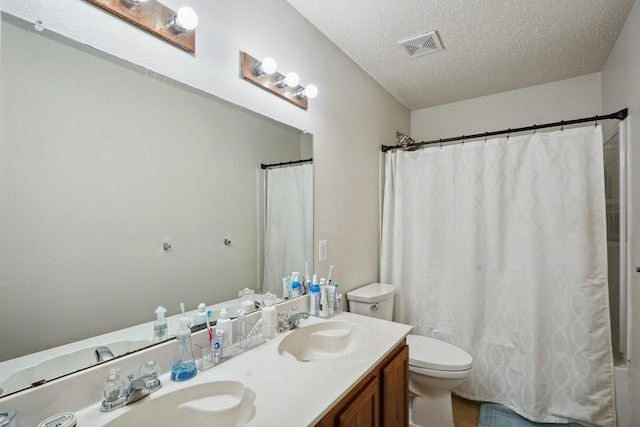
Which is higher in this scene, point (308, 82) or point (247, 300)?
point (308, 82)

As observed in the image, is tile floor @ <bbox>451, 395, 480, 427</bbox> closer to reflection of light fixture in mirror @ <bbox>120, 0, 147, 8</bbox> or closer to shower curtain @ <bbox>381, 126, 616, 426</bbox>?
shower curtain @ <bbox>381, 126, 616, 426</bbox>

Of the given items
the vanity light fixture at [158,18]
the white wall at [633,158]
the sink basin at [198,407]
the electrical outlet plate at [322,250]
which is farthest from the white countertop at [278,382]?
the white wall at [633,158]

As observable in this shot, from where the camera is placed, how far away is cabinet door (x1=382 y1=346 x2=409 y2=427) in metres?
1.16

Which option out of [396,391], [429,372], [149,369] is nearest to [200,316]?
[149,369]

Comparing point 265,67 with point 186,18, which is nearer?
point 186,18

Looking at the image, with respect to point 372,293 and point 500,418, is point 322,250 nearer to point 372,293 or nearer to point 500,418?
point 372,293

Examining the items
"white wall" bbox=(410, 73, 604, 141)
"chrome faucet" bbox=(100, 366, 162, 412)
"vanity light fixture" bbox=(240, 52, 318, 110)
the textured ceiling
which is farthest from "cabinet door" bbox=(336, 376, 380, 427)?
"white wall" bbox=(410, 73, 604, 141)

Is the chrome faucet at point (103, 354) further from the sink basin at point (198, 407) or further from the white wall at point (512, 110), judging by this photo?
the white wall at point (512, 110)

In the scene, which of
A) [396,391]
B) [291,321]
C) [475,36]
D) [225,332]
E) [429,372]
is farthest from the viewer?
[475,36]

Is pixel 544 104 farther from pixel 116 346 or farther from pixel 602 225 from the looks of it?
pixel 116 346

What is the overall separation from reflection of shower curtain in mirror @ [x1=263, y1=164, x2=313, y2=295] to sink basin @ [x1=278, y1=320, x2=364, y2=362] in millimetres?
244

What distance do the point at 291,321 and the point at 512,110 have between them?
259 cm

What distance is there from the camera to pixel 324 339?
1.42 metres

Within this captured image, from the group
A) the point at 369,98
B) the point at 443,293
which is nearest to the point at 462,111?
the point at 369,98
